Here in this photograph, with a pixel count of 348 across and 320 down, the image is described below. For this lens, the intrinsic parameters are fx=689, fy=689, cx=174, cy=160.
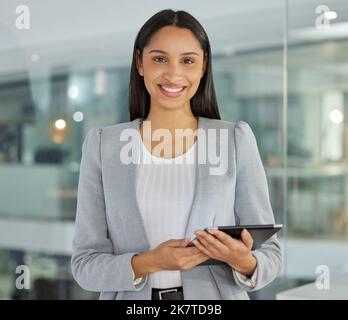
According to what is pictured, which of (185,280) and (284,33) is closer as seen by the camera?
(185,280)

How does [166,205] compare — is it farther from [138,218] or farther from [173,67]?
[173,67]

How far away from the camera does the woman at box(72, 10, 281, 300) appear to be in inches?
64.2

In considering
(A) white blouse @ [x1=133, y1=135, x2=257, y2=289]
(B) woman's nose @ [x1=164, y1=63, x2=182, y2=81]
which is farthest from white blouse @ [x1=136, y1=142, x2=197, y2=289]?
(B) woman's nose @ [x1=164, y1=63, x2=182, y2=81]

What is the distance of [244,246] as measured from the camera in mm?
1578

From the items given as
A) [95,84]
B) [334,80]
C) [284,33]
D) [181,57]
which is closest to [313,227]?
[334,80]

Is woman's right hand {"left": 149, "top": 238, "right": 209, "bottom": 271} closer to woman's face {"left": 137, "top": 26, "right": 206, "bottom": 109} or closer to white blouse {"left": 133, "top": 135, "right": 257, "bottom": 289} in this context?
white blouse {"left": 133, "top": 135, "right": 257, "bottom": 289}

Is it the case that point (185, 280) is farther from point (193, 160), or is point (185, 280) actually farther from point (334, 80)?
point (334, 80)

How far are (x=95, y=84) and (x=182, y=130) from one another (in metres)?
0.92

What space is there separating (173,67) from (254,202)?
414 millimetres

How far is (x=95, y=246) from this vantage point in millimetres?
1649

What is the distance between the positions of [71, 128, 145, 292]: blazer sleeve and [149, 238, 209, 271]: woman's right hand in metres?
0.06

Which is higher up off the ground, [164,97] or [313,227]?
[164,97]

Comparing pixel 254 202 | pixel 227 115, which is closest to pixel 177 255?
pixel 254 202

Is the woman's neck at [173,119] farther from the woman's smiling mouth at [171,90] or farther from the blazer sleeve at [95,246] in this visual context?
the blazer sleeve at [95,246]
